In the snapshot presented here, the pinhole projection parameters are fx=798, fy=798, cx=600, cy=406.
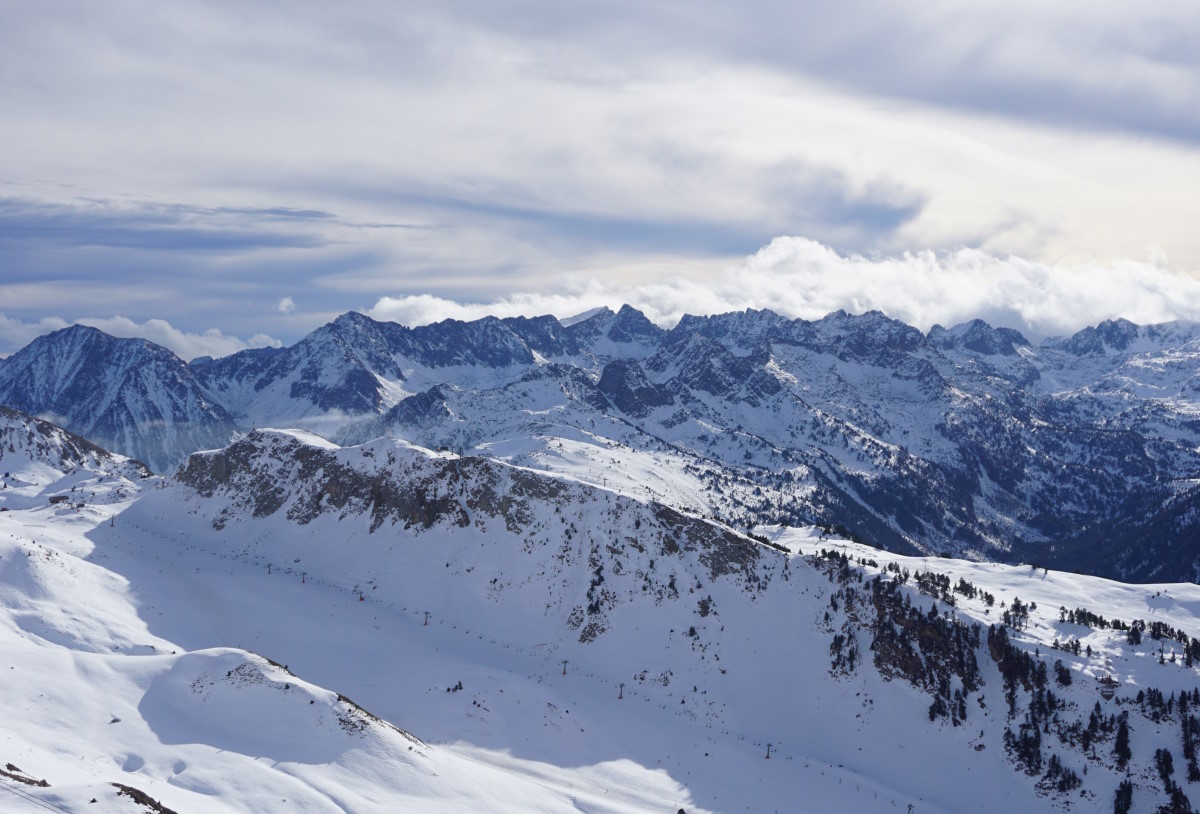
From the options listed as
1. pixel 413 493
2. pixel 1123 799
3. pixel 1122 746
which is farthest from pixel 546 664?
pixel 1122 746

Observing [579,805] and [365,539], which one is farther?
[365,539]

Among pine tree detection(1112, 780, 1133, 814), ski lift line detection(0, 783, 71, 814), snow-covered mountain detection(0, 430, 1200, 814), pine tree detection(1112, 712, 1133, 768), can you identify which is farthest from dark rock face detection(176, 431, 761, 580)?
ski lift line detection(0, 783, 71, 814)

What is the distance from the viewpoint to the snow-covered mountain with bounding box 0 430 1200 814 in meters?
75.1

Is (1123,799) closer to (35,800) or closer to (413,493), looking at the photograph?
(35,800)

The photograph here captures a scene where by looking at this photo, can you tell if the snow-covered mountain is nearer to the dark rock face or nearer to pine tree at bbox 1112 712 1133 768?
pine tree at bbox 1112 712 1133 768

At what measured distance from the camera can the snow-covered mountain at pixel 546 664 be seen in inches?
2958

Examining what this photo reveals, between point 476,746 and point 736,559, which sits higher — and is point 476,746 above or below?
below

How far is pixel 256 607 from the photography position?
128m

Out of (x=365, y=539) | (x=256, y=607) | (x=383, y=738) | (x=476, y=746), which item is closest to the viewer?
(x=383, y=738)

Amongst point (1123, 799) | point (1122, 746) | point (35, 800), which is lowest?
point (1123, 799)

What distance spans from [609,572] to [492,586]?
2075 cm

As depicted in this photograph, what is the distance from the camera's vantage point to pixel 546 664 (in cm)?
12206

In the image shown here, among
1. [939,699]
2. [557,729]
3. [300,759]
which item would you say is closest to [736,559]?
[939,699]

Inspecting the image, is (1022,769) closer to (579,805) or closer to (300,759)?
(579,805)
